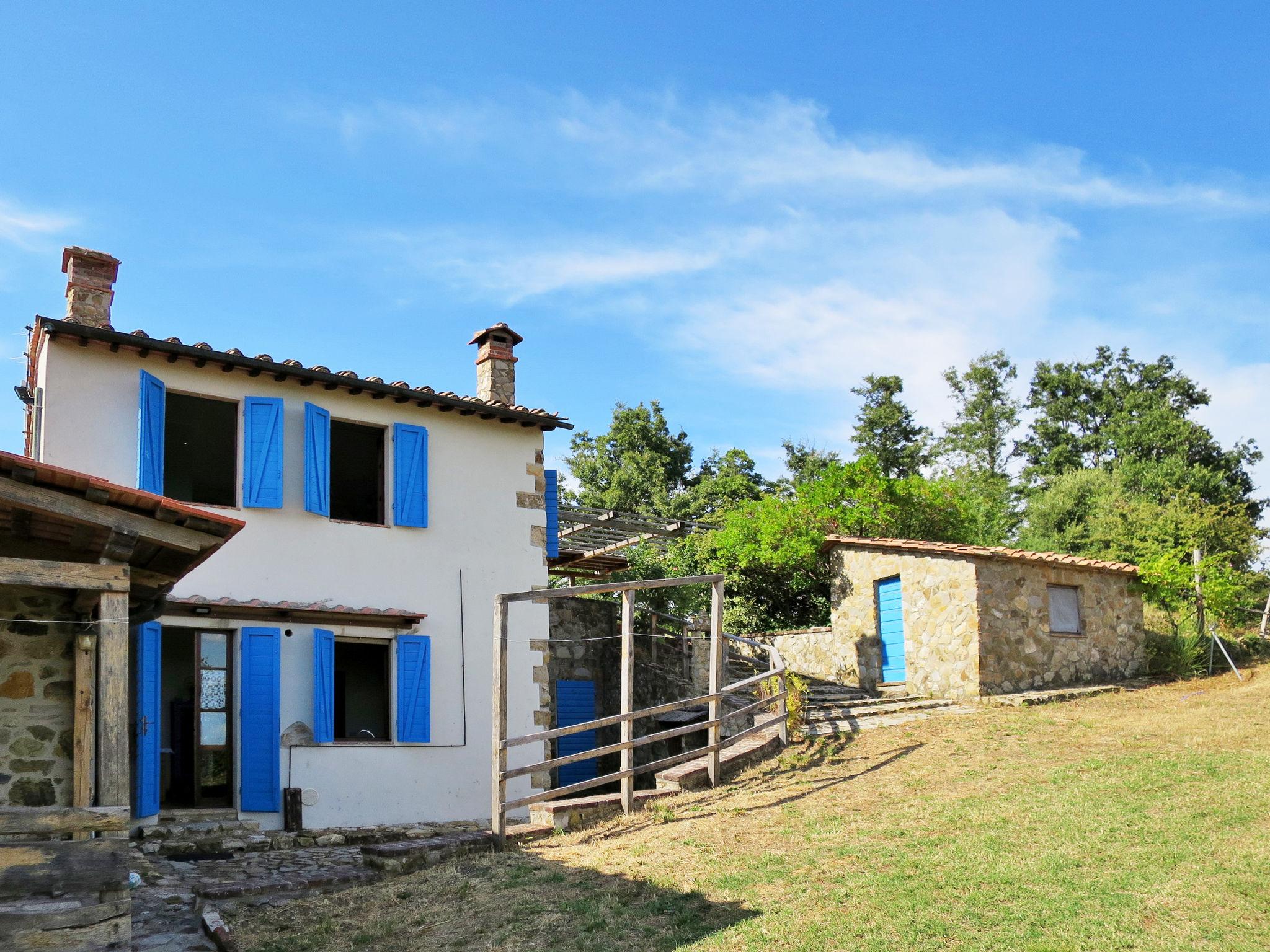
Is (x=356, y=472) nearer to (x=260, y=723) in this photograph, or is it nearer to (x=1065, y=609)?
(x=260, y=723)

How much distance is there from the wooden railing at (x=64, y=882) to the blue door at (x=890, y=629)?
39.5 feet

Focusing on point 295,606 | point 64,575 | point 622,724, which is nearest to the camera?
point 64,575

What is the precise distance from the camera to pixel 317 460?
1137 cm

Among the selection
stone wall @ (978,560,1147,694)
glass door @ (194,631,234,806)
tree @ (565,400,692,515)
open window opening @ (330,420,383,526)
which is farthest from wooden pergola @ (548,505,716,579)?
tree @ (565,400,692,515)

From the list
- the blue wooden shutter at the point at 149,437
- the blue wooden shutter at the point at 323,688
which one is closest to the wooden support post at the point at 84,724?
the blue wooden shutter at the point at 149,437

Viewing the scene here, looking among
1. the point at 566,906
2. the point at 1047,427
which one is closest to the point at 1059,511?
the point at 1047,427

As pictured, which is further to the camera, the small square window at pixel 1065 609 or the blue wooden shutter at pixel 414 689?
the small square window at pixel 1065 609

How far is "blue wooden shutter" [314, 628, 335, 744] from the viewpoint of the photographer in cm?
→ 1080

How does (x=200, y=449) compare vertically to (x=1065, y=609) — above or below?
above

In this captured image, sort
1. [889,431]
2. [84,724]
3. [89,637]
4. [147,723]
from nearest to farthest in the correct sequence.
Answer: [84,724] → [89,637] → [147,723] → [889,431]

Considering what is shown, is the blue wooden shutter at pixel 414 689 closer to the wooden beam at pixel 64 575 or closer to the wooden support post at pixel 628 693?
the wooden support post at pixel 628 693

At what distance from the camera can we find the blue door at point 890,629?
1566 cm

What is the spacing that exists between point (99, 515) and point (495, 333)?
7.71m

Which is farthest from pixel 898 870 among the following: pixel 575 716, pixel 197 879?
pixel 575 716
